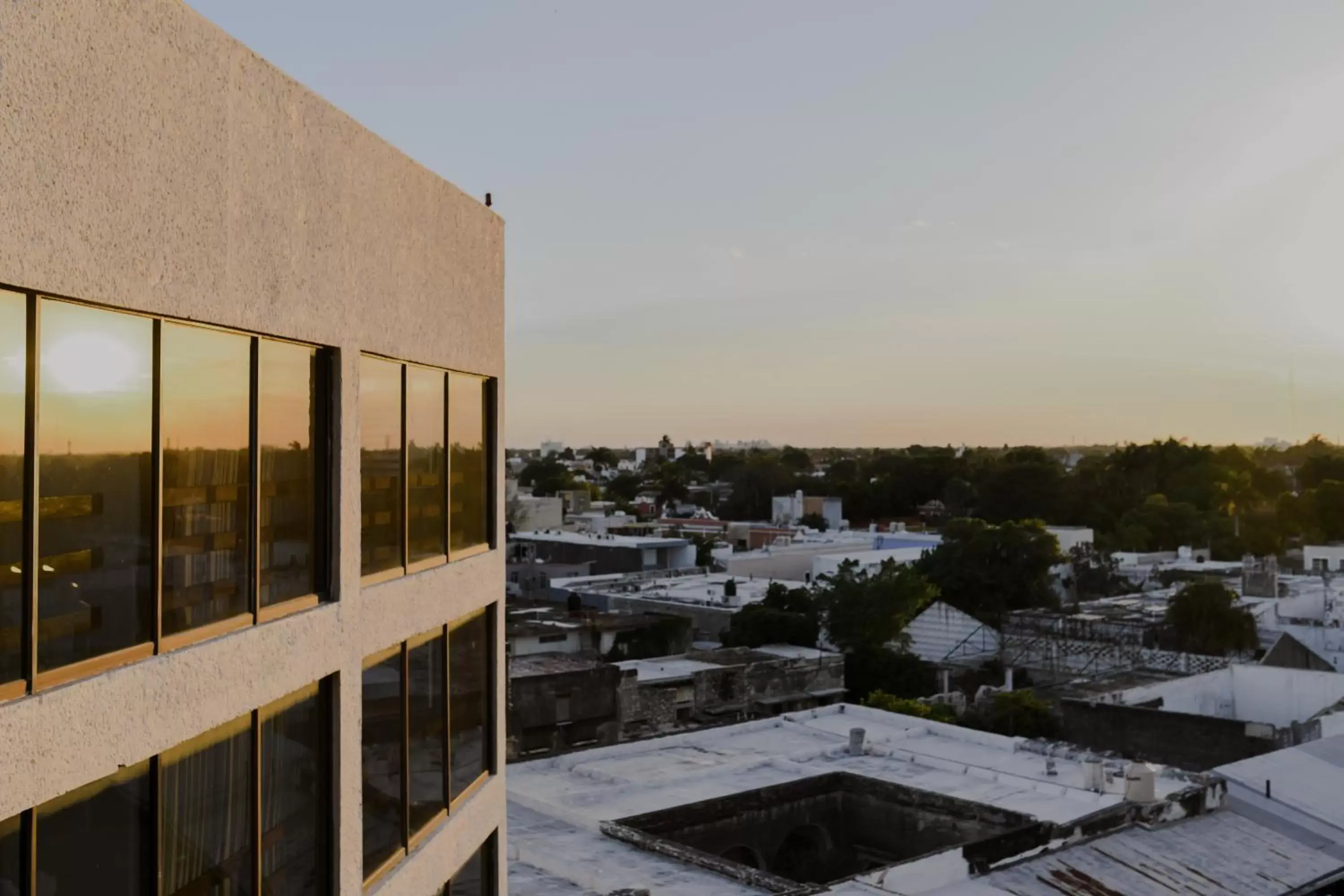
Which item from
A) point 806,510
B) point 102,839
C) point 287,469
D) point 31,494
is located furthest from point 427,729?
point 806,510

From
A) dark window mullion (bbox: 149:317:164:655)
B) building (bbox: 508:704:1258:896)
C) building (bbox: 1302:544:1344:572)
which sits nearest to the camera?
dark window mullion (bbox: 149:317:164:655)

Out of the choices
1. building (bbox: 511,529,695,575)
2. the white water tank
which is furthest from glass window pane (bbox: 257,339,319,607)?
building (bbox: 511,529,695,575)

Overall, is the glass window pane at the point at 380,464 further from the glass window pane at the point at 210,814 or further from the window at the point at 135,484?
the glass window pane at the point at 210,814

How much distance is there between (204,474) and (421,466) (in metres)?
2.34

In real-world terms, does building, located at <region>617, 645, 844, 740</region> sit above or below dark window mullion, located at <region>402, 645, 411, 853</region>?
→ below

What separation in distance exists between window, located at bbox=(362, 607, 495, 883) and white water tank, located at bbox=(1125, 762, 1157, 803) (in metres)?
16.1

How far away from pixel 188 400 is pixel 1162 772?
2231 centimetres

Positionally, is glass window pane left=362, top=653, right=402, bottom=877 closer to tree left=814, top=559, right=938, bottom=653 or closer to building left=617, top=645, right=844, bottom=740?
building left=617, top=645, right=844, bottom=740

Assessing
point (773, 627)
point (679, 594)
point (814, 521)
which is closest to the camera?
point (773, 627)

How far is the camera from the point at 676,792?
72.3 feet

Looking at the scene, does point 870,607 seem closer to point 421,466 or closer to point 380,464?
point 421,466

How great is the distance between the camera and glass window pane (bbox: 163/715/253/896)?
Result: 4742 mm

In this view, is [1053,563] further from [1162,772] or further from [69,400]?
[69,400]

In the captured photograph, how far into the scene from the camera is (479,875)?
8.40 metres
